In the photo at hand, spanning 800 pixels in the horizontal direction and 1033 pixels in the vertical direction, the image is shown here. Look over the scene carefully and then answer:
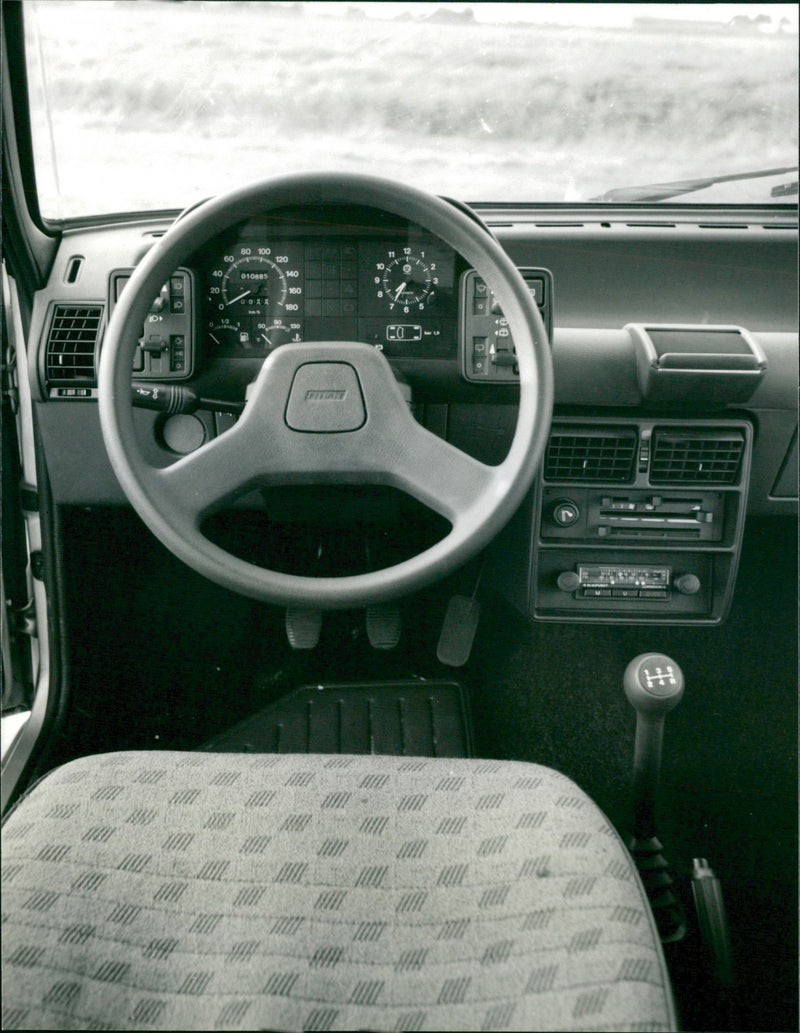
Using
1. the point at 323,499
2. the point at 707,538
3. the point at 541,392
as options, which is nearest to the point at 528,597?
the point at 707,538

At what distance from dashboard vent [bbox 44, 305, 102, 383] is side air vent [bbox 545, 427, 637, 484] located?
30.4 inches

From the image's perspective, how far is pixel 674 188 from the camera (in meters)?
1.58

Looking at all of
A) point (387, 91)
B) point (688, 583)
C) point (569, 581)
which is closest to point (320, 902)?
point (569, 581)

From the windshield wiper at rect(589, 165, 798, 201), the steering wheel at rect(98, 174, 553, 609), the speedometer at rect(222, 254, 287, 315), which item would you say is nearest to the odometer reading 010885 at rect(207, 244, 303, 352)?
the speedometer at rect(222, 254, 287, 315)

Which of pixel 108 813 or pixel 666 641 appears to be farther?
pixel 666 641

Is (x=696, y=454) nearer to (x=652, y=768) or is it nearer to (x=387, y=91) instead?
(x=652, y=768)

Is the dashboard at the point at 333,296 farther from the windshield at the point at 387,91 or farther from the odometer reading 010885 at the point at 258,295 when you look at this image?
the windshield at the point at 387,91

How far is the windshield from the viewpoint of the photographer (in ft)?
4.51

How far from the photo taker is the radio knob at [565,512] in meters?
1.44

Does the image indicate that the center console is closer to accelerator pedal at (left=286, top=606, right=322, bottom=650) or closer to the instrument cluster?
the instrument cluster

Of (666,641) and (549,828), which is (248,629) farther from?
(549,828)

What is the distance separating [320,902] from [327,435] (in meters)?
0.53

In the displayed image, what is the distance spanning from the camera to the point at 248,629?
184 cm

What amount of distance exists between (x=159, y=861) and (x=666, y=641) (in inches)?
51.4
